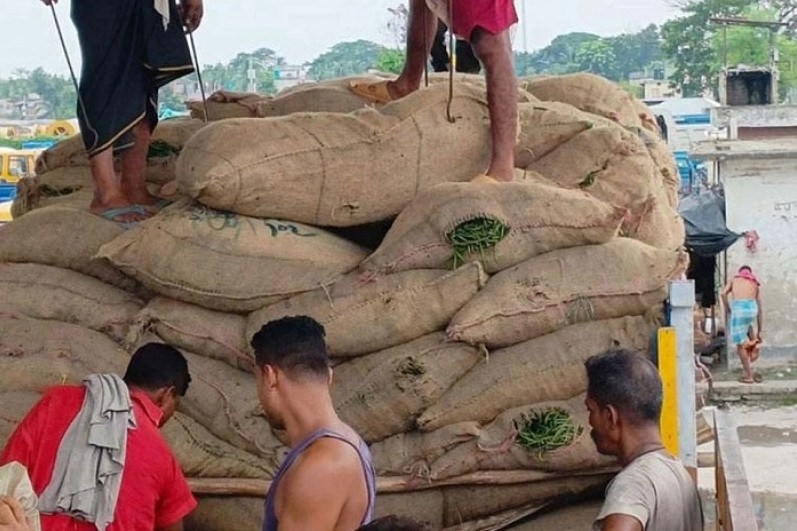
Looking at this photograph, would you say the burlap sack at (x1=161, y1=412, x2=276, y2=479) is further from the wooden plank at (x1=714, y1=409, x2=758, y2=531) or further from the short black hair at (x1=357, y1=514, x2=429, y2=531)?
the short black hair at (x1=357, y1=514, x2=429, y2=531)

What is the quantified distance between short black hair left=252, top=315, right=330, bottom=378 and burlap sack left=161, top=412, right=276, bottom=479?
0.73m

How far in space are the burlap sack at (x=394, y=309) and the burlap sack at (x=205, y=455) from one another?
367 mm

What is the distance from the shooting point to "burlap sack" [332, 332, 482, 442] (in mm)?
3674

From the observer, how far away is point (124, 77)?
469cm

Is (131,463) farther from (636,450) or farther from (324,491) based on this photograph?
(636,450)

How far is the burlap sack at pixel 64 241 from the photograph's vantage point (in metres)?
4.26

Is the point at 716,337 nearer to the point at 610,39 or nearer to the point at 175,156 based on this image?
the point at 175,156

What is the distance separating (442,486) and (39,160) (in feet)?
7.55

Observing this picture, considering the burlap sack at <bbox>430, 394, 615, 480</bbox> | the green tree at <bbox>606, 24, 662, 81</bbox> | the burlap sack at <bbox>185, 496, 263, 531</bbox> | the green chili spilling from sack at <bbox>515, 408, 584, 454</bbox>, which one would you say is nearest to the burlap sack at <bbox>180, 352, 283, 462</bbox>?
the burlap sack at <bbox>185, 496, 263, 531</bbox>

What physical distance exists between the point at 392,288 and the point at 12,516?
1.68 m

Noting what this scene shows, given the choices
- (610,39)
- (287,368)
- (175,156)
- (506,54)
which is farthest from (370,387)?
(610,39)

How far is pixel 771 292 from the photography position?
1702 cm

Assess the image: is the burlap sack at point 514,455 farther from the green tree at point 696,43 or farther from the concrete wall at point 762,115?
the green tree at point 696,43

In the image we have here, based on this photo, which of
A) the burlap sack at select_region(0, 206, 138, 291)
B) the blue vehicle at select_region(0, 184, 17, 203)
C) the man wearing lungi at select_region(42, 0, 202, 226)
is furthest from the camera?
the blue vehicle at select_region(0, 184, 17, 203)
